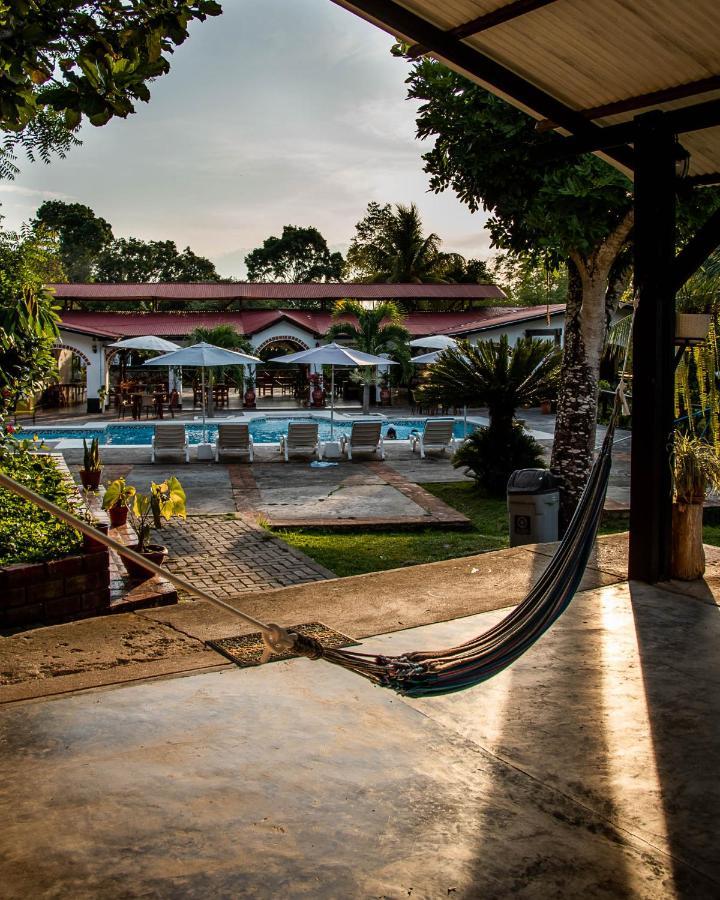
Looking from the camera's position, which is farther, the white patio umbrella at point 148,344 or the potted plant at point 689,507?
the white patio umbrella at point 148,344

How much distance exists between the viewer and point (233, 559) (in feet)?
27.1

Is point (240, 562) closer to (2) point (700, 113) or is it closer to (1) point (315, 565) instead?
(1) point (315, 565)

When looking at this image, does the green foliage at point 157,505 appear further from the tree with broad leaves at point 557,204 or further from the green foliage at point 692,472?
the tree with broad leaves at point 557,204

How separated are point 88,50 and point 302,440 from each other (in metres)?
11.9

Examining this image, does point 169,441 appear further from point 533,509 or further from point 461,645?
point 461,645

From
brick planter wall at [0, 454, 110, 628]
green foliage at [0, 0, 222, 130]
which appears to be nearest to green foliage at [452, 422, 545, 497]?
brick planter wall at [0, 454, 110, 628]

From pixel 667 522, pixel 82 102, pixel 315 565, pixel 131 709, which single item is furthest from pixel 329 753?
pixel 315 565

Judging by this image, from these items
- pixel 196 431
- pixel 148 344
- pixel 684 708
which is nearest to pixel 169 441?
pixel 196 431

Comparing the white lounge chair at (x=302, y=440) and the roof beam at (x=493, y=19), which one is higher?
the roof beam at (x=493, y=19)

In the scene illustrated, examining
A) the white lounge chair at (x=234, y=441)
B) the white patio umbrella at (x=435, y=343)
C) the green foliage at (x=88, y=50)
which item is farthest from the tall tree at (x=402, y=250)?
the green foliage at (x=88, y=50)

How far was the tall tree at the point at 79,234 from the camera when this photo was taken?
58562mm

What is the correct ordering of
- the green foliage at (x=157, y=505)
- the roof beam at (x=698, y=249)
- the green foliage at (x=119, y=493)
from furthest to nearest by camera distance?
1. the green foliage at (x=119, y=493)
2. the green foliage at (x=157, y=505)
3. the roof beam at (x=698, y=249)

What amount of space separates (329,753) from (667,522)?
320cm

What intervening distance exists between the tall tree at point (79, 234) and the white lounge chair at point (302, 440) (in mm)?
46932
